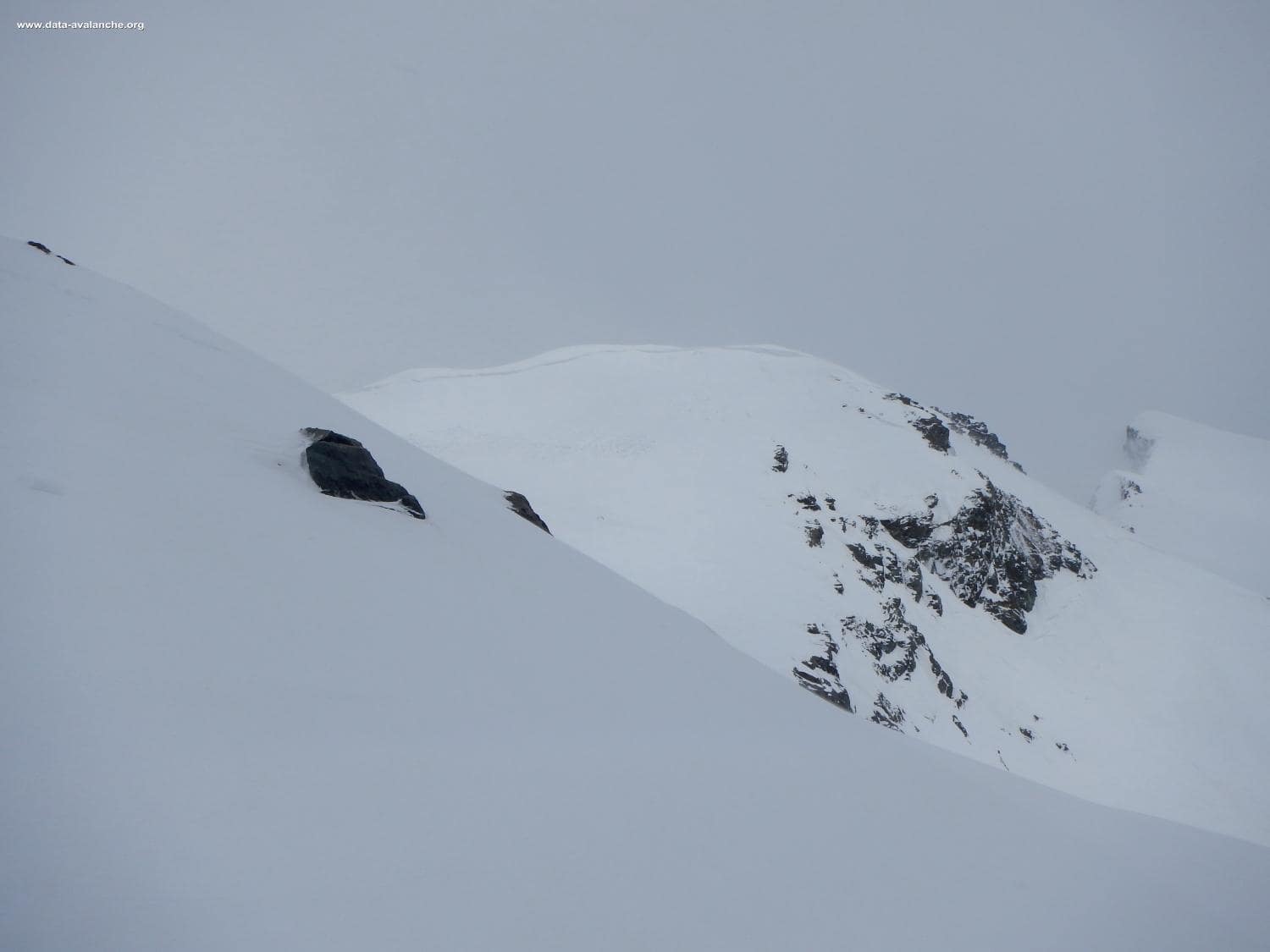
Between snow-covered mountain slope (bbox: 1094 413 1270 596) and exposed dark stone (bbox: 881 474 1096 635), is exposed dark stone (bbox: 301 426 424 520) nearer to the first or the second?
exposed dark stone (bbox: 881 474 1096 635)

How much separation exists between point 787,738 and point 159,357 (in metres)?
8.44

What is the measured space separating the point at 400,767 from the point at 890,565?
869 inches

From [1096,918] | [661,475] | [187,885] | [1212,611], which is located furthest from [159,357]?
[1212,611]

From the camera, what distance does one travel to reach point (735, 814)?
12.6ft

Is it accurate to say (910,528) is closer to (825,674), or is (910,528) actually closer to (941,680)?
(941,680)

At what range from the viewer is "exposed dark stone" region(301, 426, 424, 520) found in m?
6.36

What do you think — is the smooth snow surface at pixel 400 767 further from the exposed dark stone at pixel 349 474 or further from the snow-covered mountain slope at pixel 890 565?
the snow-covered mountain slope at pixel 890 565

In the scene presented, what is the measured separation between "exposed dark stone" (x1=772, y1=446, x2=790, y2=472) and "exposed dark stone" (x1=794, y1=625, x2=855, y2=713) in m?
8.48

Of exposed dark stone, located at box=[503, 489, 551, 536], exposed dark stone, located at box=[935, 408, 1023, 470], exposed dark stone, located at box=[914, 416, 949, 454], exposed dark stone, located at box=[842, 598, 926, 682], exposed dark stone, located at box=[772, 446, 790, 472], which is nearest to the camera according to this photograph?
exposed dark stone, located at box=[503, 489, 551, 536]

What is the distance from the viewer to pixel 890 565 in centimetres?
2242

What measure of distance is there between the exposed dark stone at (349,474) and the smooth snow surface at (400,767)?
0.84ft

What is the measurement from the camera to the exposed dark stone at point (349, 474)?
6359mm

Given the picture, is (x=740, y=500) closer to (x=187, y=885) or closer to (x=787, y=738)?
(x=787, y=738)

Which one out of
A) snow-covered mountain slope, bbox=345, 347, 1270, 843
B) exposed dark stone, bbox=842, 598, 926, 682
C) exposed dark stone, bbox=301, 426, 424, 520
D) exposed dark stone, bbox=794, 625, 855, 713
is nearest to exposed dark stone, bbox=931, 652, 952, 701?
snow-covered mountain slope, bbox=345, 347, 1270, 843
